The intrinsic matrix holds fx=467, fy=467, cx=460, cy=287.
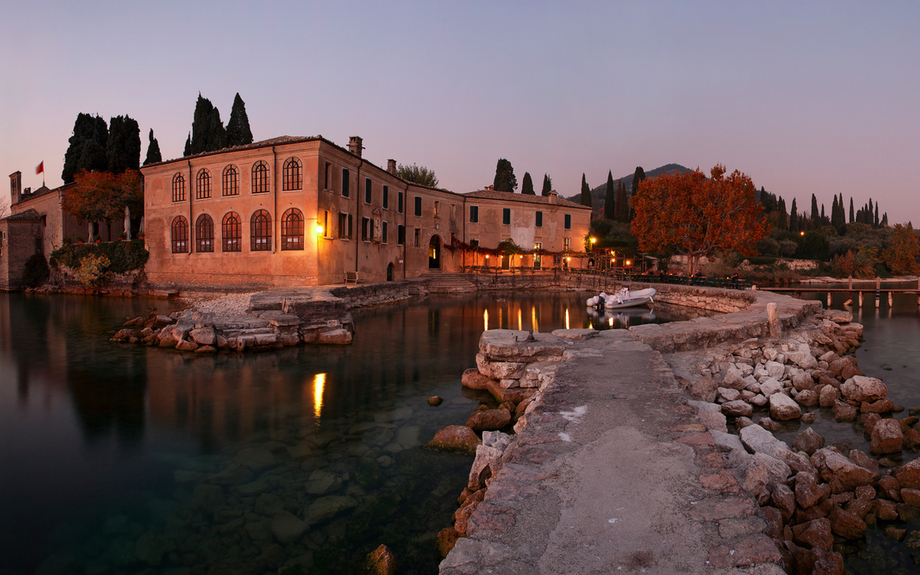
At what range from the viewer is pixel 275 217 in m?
23.4

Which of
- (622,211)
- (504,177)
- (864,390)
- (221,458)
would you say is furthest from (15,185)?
(622,211)

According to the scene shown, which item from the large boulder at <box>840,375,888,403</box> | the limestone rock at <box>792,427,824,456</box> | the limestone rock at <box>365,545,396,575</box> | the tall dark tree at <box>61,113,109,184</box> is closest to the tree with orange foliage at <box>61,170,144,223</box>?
the tall dark tree at <box>61,113,109,184</box>

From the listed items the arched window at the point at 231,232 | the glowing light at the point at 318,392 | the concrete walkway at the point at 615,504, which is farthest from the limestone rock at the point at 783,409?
the arched window at the point at 231,232

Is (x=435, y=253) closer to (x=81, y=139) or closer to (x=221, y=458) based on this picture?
(x=81, y=139)

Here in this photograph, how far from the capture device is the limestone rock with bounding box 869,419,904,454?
600 cm

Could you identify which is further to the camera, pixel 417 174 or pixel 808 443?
pixel 417 174

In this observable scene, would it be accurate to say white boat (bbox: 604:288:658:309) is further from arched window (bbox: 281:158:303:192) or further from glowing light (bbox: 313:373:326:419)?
Result: glowing light (bbox: 313:373:326:419)

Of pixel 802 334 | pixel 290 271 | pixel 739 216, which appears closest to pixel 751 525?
pixel 802 334

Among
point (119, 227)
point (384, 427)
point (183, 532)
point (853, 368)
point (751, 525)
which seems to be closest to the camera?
point (751, 525)

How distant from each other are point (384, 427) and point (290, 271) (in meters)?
17.9

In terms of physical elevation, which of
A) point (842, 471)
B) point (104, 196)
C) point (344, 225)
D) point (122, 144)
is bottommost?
point (842, 471)

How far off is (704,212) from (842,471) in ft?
98.0

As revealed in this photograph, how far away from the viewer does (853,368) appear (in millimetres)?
9273

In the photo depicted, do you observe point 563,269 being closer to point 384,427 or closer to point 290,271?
point 290,271
